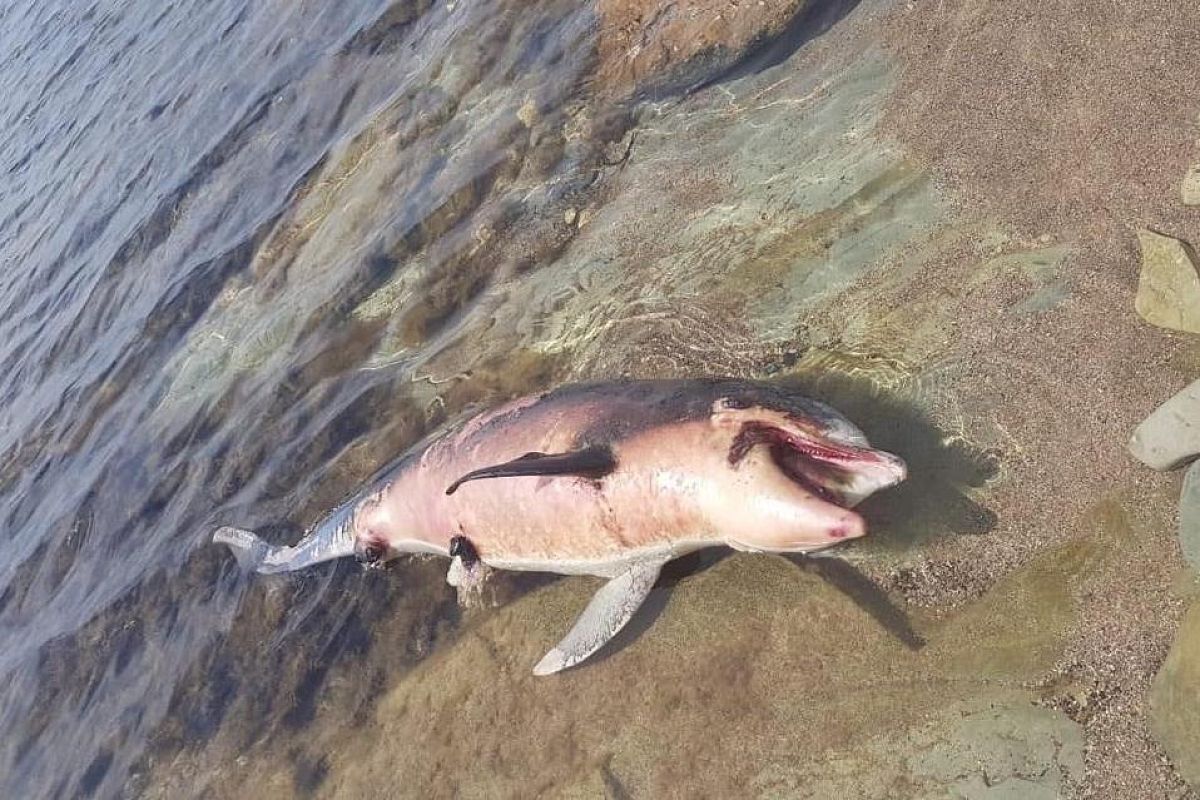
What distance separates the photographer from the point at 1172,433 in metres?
3.44

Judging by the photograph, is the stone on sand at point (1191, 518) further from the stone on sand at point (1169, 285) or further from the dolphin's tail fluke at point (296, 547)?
the dolphin's tail fluke at point (296, 547)

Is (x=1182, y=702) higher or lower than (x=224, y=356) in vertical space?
lower

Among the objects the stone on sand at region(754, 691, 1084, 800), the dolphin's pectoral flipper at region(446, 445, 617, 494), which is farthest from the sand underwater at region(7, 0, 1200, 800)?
the dolphin's pectoral flipper at region(446, 445, 617, 494)

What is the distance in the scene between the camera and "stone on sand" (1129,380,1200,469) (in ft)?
11.1

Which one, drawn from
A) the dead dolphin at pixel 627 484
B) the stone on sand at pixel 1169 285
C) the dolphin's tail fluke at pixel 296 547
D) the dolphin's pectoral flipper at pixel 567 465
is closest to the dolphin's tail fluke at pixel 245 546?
the dolphin's tail fluke at pixel 296 547

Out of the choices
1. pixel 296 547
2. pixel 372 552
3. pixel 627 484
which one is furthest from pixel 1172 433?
pixel 296 547

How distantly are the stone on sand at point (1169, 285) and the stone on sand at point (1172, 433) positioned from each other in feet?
1.73

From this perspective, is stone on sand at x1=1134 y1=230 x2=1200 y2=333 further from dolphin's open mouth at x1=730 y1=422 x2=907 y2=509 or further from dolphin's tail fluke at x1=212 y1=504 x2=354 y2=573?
dolphin's tail fluke at x1=212 y1=504 x2=354 y2=573

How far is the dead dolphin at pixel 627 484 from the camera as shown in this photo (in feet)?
12.3

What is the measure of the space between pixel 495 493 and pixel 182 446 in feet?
15.3

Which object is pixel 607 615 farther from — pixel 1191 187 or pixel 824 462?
pixel 1191 187

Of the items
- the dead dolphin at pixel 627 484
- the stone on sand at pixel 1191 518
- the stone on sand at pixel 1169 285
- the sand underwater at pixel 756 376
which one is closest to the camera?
the stone on sand at pixel 1191 518

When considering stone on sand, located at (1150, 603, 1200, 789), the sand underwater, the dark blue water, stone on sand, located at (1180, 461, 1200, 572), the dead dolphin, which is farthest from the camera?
the dark blue water

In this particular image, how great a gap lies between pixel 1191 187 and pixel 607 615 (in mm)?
3505
